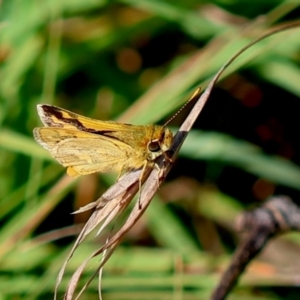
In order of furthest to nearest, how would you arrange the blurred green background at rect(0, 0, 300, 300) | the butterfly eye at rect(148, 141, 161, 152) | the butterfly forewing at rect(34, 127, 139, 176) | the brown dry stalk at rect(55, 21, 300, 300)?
the blurred green background at rect(0, 0, 300, 300) → the butterfly forewing at rect(34, 127, 139, 176) → the butterfly eye at rect(148, 141, 161, 152) → the brown dry stalk at rect(55, 21, 300, 300)

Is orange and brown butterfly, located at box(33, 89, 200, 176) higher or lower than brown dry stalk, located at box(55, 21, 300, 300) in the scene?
lower

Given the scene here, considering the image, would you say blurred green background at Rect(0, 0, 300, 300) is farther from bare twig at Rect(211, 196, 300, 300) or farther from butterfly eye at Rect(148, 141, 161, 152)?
butterfly eye at Rect(148, 141, 161, 152)

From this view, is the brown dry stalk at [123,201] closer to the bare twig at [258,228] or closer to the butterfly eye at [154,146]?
the butterfly eye at [154,146]

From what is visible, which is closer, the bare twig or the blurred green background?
the bare twig

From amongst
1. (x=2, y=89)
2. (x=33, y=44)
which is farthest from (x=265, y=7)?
(x=2, y=89)

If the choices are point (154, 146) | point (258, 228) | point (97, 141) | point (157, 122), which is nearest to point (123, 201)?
point (154, 146)

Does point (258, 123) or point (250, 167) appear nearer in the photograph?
point (250, 167)

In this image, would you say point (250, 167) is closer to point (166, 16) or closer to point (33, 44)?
point (166, 16)

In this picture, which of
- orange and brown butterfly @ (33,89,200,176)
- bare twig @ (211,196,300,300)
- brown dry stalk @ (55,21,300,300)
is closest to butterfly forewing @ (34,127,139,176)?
orange and brown butterfly @ (33,89,200,176)

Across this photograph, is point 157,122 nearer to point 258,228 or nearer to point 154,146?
point 258,228
